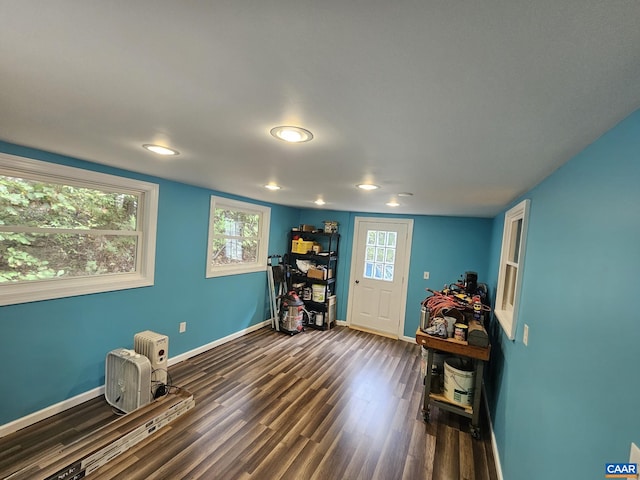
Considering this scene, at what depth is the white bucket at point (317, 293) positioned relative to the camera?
16.1ft

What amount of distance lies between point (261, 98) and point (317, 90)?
22 centimetres

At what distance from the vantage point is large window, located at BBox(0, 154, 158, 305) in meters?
2.10

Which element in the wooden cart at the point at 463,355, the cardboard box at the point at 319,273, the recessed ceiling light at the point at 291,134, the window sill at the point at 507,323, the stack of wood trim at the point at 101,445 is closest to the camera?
the recessed ceiling light at the point at 291,134

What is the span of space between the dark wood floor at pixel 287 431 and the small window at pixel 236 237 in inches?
49.1

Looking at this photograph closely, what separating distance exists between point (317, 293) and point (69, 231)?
11.4ft

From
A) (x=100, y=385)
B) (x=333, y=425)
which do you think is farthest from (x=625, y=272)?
(x=100, y=385)

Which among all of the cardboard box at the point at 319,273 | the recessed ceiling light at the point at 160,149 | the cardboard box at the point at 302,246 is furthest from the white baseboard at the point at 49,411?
the cardboard box at the point at 302,246

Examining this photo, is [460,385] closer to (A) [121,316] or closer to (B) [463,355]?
(B) [463,355]

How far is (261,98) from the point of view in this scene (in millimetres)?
986

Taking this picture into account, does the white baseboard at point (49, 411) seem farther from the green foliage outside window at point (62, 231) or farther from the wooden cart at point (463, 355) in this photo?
the wooden cart at point (463, 355)

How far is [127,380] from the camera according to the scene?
238 cm

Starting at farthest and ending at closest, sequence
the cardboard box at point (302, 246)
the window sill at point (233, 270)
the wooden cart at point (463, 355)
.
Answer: the cardboard box at point (302, 246) < the window sill at point (233, 270) < the wooden cart at point (463, 355)

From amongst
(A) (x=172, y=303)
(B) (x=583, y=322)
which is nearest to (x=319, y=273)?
(A) (x=172, y=303)

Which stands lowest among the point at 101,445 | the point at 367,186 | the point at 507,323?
the point at 101,445
